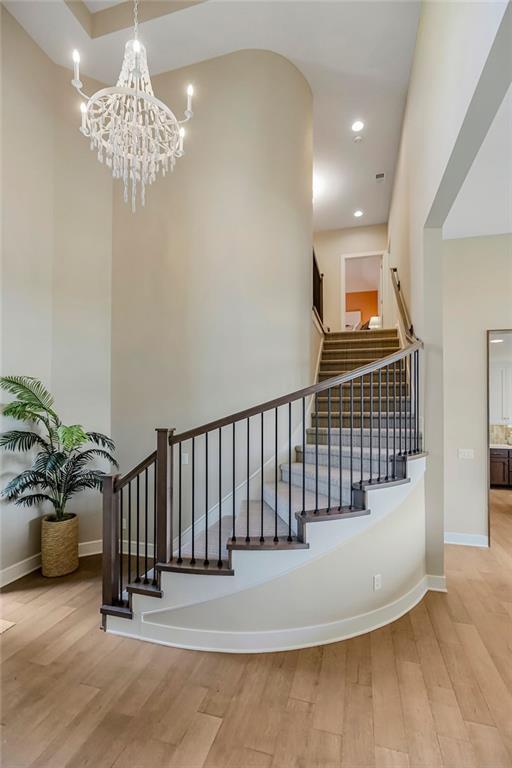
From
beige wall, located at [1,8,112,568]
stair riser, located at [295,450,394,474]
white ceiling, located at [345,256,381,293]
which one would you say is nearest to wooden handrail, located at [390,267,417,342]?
stair riser, located at [295,450,394,474]

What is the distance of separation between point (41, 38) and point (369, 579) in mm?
5665

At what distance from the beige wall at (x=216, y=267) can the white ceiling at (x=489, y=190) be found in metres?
1.68

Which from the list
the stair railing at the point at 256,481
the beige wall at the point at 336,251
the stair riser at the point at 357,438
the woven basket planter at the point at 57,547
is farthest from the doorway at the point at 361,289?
the woven basket planter at the point at 57,547

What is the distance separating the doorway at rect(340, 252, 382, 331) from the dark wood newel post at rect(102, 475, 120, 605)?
22.3 feet

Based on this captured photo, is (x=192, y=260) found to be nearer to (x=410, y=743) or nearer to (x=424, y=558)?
(x=424, y=558)

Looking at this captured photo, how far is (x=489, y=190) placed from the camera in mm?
3287

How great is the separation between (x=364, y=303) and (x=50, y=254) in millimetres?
10376

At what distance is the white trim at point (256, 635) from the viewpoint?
7.73 ft

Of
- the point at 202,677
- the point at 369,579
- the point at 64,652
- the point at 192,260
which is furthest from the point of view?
the point at 192,260

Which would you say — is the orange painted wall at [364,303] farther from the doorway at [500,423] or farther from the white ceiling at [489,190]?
the white ceiling at [489,190]

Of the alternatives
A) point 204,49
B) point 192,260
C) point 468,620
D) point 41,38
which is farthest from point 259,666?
point 41,38

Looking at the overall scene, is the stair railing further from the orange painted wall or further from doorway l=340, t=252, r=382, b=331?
the orange painted wall

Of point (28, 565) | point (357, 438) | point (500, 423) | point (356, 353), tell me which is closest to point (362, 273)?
point (356, 353)

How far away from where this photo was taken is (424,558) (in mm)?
3076
